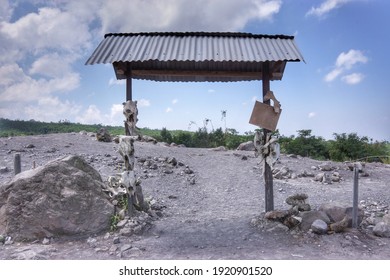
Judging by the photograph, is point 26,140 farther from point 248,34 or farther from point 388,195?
→ point 388,195

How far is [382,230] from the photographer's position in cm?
677

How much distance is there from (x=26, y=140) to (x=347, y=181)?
11.3 meters

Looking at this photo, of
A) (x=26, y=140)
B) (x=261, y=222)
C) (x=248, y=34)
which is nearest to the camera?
(x=261, y=222)

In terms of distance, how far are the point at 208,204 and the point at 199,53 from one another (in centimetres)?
392

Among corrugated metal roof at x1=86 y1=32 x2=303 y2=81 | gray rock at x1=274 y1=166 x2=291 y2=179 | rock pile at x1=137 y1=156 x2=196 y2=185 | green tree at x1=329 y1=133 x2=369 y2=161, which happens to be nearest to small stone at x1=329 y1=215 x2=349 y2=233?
corrugated metal roof at x1=86 y1=32 x2=303 y2=81

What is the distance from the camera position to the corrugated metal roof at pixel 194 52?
7.17 meters

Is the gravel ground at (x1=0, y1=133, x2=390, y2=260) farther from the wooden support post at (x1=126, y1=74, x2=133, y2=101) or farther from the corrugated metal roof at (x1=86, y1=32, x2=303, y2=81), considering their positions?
the corrugated metal roof at (x1=86, y1=32, x2=303, y2=81)

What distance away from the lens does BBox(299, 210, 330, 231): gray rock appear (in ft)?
22.6

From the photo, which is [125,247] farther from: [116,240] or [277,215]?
[277,215]

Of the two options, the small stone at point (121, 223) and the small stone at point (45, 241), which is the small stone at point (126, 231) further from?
the small stone at point (45, 241)

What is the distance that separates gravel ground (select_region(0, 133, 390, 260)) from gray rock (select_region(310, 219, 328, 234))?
104mm

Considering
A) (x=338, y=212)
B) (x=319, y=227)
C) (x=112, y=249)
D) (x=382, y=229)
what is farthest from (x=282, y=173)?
(x=112, y=249)

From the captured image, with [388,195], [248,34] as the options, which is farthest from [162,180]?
[388,195]

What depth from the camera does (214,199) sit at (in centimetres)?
1005
